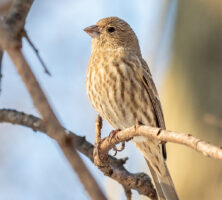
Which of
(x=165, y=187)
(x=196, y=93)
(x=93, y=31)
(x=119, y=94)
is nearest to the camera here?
(x=119, y=94)

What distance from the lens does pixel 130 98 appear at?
14.7 ft

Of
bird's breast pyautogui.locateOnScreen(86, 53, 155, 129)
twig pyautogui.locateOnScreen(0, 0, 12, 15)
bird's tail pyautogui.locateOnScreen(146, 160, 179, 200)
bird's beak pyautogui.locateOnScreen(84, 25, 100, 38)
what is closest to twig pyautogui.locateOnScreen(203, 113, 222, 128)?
bird's breast pyautogui.locateOnScreen(86, 53, 155, 129)

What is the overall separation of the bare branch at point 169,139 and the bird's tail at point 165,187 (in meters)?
1.31

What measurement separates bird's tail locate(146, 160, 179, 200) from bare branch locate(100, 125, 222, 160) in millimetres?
1313

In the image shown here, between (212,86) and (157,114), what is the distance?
72 centimetres

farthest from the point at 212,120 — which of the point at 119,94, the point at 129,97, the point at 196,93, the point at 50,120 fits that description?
the point at 50,120

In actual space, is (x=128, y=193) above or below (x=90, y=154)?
below

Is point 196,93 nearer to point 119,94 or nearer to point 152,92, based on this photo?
point 152,92

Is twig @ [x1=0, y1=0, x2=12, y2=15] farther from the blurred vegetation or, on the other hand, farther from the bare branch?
the blurred vegetation

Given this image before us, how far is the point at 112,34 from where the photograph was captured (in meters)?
5.34

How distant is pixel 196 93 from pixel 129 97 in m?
0.93

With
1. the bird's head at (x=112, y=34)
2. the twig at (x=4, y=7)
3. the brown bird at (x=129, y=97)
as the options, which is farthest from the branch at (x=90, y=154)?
the bird's head at (x=112, y=34)

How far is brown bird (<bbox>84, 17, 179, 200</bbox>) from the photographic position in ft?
14.6

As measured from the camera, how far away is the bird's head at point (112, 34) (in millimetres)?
5223
